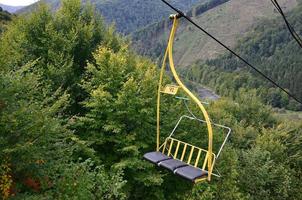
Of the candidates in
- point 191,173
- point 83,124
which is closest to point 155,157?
point 191,173

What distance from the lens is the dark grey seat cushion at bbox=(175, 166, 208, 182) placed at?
8.71 m

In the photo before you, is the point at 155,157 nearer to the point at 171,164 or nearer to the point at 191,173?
the point at 171,164

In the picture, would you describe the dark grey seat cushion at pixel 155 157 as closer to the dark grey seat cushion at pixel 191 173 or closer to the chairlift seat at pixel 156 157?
the chairlift seat at pixel 156 157

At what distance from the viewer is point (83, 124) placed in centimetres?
2156

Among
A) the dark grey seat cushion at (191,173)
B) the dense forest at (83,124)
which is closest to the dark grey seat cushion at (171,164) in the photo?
the dark grey seat cushion at (191,173)

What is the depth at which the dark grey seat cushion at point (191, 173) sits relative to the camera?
8711mm

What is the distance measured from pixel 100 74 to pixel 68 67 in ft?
8.67

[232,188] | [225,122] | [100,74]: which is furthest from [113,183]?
[225,122]

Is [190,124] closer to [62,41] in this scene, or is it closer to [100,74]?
[100,74]

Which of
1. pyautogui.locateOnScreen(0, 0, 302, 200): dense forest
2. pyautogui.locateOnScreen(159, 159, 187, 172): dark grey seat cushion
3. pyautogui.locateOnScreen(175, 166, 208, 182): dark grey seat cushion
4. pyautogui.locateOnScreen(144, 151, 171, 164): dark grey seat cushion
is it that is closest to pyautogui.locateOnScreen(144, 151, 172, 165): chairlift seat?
pyautogui.locateOnScreen(144, 151, 171, 164): dark grey seat cushion

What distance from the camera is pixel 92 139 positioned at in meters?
20.9

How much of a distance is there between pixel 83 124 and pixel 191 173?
13.8 meters

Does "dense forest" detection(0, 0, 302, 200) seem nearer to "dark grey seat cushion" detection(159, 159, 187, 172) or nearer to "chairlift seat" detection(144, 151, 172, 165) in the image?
"chairlift seat" detection(144, 151, 172, 165)

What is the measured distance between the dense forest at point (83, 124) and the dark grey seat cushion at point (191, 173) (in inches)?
243
